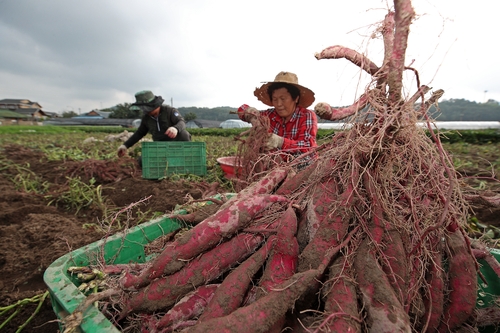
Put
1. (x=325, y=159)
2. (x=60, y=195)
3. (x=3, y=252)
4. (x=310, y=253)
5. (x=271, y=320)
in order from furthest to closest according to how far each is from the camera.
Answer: (x=60, y=195) < (x=3, y=252) < (x=325, y=159) < (x=310, y=253) < (x=271, y=320)

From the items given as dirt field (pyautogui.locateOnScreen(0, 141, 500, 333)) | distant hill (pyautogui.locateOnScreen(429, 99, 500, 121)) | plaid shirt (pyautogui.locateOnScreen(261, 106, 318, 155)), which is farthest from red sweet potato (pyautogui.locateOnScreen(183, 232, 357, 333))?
distant hill (pyautogui.locateOnScreen(429, 99, 500, 121))

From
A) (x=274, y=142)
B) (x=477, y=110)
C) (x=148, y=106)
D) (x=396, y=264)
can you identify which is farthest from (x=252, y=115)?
(x=477, y=110)

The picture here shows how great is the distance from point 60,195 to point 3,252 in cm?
157

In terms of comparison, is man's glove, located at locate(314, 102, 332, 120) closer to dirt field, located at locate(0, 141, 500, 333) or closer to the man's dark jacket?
dirt field, located at locate(0, 141, 500, 333)

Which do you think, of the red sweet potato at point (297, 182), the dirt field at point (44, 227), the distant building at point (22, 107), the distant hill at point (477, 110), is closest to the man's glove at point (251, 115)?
the dirt field at point (44, 227)

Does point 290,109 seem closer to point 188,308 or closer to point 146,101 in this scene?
point 188,308

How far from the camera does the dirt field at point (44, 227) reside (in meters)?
1.65

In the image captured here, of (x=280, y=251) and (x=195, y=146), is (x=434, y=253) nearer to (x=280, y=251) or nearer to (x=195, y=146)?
(x=280, y=251)

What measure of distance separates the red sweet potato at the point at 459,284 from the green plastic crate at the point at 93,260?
143cm

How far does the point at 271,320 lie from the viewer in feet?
3.01

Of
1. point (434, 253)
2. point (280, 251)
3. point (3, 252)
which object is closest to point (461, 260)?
point (434, 253)

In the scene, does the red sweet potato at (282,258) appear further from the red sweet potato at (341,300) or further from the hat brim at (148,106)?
the hat brim at (148,106)

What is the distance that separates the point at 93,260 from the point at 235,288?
0.92m

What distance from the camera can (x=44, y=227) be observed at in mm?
2385
